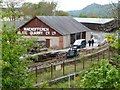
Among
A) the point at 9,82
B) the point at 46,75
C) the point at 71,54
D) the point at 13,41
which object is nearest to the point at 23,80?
the point at 9,82

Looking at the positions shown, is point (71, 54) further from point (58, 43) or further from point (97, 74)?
point (97, 74)

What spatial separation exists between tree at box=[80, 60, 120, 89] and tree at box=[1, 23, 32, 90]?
0.38m

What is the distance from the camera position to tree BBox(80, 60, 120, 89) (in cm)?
108

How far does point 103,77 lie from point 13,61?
0.64m

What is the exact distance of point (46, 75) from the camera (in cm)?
418

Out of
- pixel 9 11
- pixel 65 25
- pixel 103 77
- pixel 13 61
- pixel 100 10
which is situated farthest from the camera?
pixel 65 25

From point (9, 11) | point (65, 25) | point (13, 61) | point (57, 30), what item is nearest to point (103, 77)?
point (13, 61)

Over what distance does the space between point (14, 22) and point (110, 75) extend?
0.99 m

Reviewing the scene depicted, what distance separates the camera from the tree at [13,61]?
4.59 feet

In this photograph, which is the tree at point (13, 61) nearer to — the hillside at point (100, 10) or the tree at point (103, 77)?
the tree at point (103, 77)

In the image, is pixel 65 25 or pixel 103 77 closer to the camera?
pixel 103 77

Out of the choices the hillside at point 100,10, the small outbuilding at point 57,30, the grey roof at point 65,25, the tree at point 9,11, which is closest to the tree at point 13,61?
the tree at point 9,11

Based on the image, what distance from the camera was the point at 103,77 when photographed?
111 cm

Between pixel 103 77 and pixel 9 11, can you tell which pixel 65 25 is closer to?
pixel 9 11
